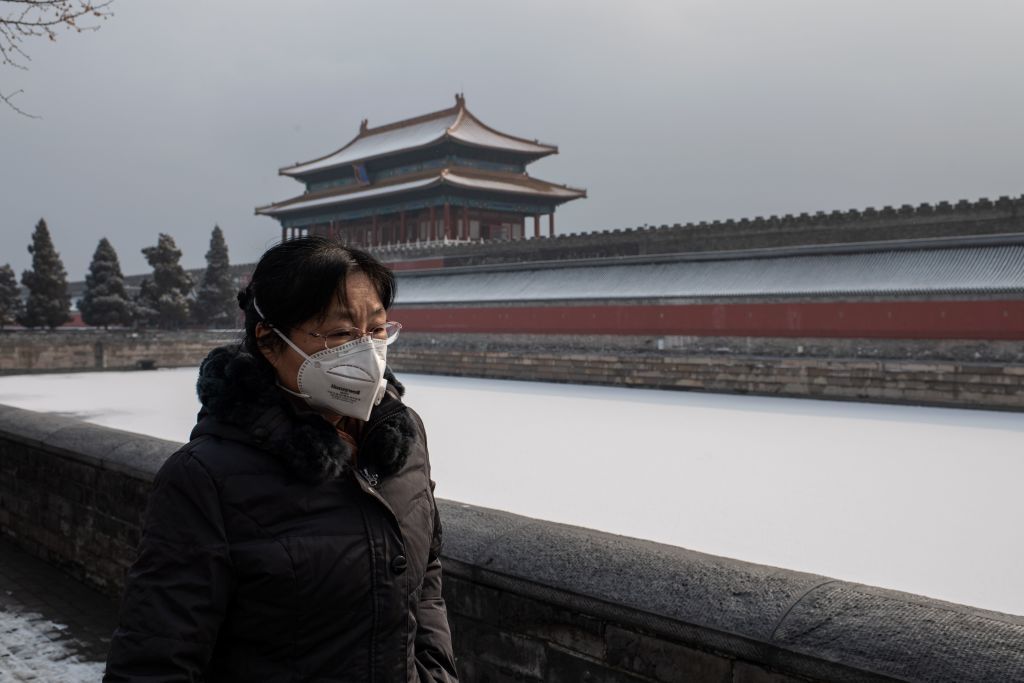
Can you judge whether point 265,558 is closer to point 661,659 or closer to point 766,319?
point 661,659

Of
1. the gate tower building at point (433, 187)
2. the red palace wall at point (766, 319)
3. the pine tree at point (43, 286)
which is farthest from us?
the gate tower building at point (433, 187)

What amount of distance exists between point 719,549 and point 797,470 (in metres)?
3.43

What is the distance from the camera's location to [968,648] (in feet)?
5.17

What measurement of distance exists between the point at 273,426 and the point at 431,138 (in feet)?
115

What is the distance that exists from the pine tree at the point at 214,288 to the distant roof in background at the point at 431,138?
617cm

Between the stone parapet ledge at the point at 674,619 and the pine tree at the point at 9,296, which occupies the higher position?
the pine tree at the point at 9,296

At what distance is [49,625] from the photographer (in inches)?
155

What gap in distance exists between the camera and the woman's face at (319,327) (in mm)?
1519

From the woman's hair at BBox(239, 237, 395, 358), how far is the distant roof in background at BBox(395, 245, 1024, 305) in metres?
16.6

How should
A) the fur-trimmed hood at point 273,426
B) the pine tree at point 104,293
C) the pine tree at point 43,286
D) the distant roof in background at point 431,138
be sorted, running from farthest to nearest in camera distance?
the distant roof in background at point 431,138, the pine tree at point 104,293, the pine tree at point 43,286, the fur-trimmed hood at point 273,426

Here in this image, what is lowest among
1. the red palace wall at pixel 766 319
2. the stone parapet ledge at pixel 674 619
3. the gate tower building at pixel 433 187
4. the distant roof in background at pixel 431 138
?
the stone parapet ledge at pixel 674 619

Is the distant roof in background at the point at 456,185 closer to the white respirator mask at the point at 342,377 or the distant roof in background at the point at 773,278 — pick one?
the distant roof in background at the point at 773,278

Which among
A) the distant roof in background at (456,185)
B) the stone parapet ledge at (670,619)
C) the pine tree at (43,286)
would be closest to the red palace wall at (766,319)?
the distant roof in background at (456,185)

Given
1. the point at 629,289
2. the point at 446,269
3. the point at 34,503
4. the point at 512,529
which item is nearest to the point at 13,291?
the point at 446,269
